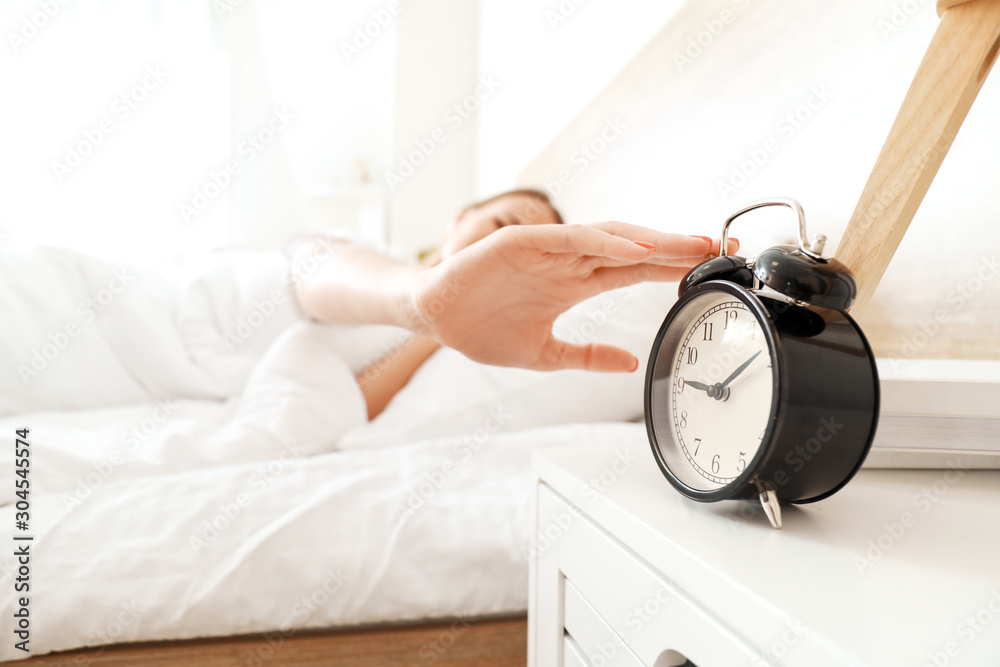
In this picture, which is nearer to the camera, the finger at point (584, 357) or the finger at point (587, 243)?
the finger at point (587, 243)

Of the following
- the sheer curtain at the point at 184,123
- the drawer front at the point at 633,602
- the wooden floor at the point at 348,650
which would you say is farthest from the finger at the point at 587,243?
the sheer curtain at the point at 184,123

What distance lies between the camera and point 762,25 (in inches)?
38.8

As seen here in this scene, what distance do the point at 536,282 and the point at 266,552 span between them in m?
0.43

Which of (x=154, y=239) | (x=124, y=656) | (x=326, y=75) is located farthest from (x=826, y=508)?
(x=326, y=75)

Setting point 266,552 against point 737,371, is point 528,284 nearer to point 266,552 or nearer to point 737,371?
point 737,371

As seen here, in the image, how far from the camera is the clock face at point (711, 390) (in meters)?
0.41

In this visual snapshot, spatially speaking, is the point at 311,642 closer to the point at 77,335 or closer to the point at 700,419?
the point at 700,419

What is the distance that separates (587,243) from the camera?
0.48m

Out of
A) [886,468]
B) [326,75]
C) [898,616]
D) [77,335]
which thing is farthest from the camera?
[326,75]

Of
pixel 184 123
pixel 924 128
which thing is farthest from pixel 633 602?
pixel 184 123

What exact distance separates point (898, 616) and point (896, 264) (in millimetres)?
543

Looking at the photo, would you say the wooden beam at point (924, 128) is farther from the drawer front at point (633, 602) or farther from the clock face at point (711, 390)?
the drawer front at point (633, 602)

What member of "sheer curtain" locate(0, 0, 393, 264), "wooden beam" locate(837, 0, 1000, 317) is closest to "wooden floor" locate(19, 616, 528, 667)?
"wooden beam" locate(837, 0, 1000, 317)

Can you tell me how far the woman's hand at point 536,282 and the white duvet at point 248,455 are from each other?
0.21 metres
